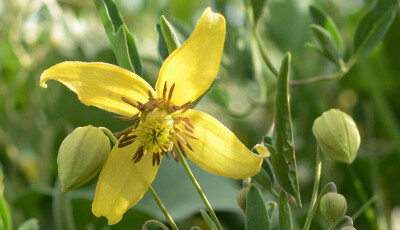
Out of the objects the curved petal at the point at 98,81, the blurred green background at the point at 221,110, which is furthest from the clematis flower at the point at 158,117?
the blurred green background at the point at 221,110

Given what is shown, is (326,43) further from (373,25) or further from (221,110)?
(221,110)

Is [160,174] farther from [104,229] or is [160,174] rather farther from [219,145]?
[219,145]

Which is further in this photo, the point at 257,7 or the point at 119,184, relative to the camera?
the point at 257,7

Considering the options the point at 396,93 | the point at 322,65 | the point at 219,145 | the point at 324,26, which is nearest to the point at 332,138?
the point at 219,145

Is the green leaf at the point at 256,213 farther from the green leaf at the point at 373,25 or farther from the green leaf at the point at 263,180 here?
the green leaf at the point at 373,25

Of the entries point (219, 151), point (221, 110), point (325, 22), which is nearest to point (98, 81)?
point (219, 151)

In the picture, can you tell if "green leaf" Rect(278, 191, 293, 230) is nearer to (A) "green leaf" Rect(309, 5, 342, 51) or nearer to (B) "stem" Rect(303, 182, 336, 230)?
(B) "stem" Rect(303, 182, 336, 230)
